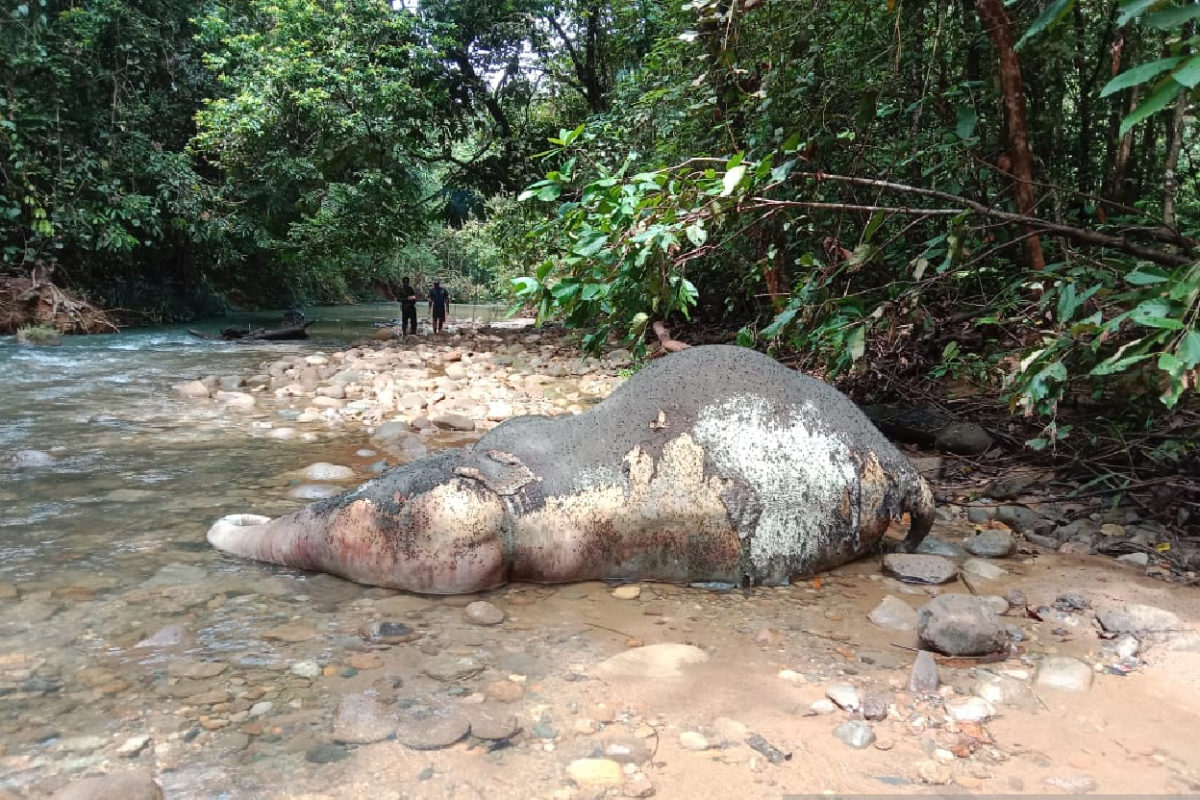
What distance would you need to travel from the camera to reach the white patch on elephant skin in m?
2.82

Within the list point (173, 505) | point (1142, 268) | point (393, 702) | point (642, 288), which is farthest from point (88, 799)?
point (1142, 268)

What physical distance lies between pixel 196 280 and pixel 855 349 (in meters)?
18.5

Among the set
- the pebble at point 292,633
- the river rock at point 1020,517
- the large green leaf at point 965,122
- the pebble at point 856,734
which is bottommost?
the pebble at point 292,633

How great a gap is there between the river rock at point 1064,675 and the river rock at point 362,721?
70.9 inches

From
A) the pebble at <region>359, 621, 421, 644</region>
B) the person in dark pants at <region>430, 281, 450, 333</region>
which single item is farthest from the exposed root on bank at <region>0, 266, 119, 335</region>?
the pebble at <region>359, 621, 421, 644</region>

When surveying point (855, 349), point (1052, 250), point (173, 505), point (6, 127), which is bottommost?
point (173, 505)

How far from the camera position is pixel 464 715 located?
1946mm

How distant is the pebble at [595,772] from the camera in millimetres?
1683

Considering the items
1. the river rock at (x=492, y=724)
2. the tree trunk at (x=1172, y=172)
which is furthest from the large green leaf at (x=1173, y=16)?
the river rock at (x=492, y=724)

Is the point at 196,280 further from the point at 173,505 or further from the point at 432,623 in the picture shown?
the point at 432,623

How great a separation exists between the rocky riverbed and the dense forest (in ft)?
2.59

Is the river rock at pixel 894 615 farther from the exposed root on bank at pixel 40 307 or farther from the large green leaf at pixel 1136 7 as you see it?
the exposed root on bank at pixel 40 307

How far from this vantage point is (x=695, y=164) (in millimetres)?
4707

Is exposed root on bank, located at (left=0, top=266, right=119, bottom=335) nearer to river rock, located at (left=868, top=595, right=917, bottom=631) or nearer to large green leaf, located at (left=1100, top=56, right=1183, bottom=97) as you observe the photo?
river rock, located at (left=868, top=595, right=917, bottom=631)
